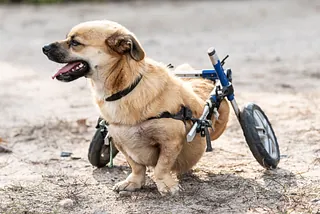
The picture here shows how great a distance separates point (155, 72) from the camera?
507cm

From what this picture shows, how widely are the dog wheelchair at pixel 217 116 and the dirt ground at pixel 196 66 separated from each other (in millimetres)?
153

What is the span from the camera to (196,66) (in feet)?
33.5

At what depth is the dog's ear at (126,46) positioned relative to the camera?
4.89 meters

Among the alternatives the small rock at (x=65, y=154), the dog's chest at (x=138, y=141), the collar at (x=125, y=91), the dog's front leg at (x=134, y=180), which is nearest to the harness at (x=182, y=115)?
the collar at (x=125, y=91)

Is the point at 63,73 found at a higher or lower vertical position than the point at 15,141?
higher

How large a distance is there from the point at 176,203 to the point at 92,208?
575 millimetres

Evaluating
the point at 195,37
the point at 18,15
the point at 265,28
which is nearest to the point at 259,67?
the point at 195,37

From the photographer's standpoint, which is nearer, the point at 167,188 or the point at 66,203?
the point at 66,203

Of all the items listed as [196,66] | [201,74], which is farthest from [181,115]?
[196,66]

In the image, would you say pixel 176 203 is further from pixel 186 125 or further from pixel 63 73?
pixel 63 73

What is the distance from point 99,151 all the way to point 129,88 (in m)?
0.99

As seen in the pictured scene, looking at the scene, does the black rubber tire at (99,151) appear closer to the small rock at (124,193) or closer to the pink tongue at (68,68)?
the small rock at (124,193)

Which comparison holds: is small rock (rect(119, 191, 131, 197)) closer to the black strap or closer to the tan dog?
the tan dog

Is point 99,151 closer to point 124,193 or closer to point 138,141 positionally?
point 124,193
